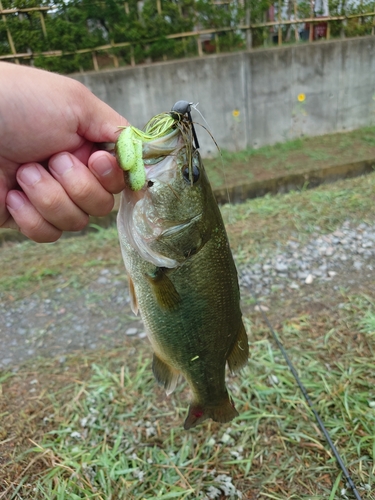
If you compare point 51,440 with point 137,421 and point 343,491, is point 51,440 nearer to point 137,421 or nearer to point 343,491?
point 137,421

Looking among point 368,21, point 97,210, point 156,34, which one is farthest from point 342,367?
point 368,21

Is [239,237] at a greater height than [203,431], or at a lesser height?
greater

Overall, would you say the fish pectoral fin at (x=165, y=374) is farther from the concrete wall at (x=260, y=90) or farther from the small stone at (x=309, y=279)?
the concrete wall at (x=260, y=90)

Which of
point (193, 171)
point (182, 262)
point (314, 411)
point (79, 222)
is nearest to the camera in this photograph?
point (193, 171)

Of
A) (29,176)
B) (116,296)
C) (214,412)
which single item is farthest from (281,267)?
(29,176)

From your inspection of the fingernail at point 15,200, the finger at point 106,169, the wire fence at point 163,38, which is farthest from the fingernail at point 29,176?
the wire fence at point 163,38

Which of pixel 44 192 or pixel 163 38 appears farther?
pixel 163 38

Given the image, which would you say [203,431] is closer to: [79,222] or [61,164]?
[79,222]
